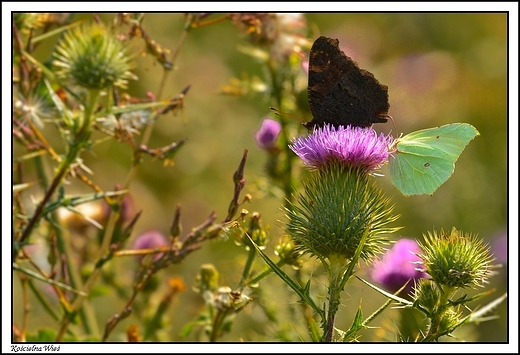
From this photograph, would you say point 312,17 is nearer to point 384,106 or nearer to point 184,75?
point 184,75

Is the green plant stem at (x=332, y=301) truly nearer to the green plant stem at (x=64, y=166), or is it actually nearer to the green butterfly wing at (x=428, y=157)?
the green butterfly wing at (x=428, y=157)

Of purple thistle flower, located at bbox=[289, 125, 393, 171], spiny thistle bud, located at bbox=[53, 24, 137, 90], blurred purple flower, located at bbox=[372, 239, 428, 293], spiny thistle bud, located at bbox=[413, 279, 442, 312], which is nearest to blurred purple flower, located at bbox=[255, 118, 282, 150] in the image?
blurred purple flower, located at bbox=[372, 239, 428, 293]

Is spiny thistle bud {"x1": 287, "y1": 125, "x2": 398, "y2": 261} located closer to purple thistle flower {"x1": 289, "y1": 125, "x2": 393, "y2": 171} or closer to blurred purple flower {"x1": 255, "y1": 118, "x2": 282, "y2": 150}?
purple thistle flower {"x1": 289, "y1": 125, "x2": 393, "y2": 171}

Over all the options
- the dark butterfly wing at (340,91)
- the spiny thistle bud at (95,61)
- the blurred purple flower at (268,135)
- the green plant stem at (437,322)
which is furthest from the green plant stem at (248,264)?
the blurred purple flower at (268,135)

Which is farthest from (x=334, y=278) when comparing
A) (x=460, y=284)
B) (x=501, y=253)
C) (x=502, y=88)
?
(x=502, y=88)

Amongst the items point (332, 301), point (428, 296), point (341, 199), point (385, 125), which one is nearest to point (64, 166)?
point (341, 199)

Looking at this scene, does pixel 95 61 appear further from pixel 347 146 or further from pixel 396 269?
pixel 396 269
